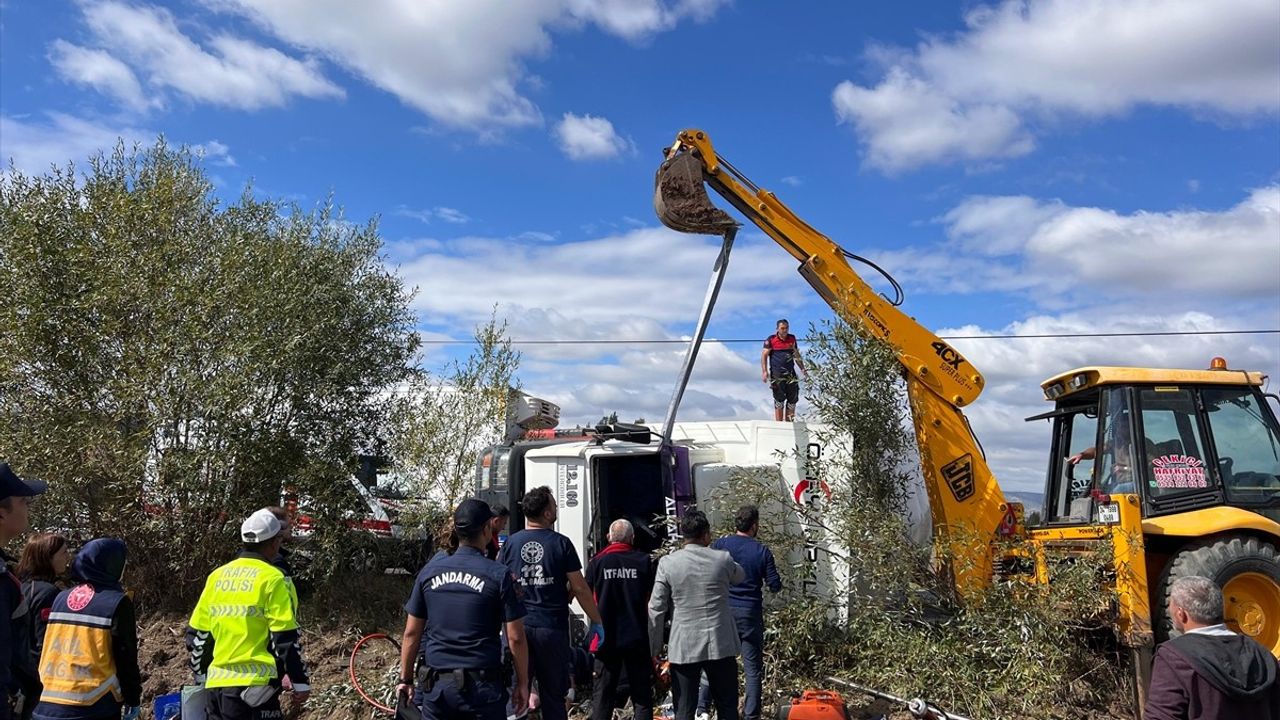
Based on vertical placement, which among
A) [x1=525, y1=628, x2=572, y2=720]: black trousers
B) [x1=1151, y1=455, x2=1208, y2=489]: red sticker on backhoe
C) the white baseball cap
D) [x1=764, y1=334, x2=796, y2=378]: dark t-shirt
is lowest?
[x1=525, y1=628, x2=572, y2=720]: black trousers

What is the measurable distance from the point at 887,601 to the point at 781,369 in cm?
346

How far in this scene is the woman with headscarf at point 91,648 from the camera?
452 cm

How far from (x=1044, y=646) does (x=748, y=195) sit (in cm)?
465

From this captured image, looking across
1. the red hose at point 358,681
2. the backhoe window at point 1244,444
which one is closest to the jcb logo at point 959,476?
the backhoe window at point 1244,444

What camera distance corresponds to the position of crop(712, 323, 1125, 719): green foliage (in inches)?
273

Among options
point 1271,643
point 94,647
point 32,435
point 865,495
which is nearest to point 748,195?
point 865,495

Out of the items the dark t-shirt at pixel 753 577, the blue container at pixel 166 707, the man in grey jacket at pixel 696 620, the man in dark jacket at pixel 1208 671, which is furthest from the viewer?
the dark t-shirt at pixel 753 577

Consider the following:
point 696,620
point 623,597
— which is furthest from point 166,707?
point 696,620

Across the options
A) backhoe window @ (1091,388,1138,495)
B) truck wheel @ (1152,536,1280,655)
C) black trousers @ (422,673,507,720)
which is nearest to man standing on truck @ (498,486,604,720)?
black trousers @ (422,673,507,720)

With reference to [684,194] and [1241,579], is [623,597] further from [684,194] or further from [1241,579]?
[1241,579]

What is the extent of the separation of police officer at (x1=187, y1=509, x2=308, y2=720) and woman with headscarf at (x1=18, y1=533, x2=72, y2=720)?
1180 mm

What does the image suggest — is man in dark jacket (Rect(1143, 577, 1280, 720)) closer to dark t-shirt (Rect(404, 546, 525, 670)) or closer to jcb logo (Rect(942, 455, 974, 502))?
dark t-shirt (Rect(404, 546, 525, 670))

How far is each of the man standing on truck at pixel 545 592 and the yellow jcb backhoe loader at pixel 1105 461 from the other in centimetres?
365

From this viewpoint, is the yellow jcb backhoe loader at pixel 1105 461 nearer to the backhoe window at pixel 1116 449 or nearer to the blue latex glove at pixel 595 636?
the backhoe window at pixel 1116 449
